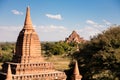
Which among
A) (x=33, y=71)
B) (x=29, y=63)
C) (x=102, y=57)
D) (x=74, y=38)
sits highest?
(x=74, y=38)

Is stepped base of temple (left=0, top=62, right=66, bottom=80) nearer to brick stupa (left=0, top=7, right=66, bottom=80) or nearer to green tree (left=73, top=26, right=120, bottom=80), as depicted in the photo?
brick stupa (left=0, top=7, right=66, bottom=80)

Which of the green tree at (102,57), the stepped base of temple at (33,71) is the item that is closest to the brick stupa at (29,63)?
the stepped base of temple at (33,71)

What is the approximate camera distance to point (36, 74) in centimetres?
1752

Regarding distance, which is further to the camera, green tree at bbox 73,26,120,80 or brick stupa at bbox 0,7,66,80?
green tree at bbox 73,26,120,80

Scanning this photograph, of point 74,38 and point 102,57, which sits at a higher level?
point 74,38

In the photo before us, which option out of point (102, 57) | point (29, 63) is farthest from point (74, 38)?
point (29, 63)

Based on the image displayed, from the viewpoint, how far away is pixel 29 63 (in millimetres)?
18234

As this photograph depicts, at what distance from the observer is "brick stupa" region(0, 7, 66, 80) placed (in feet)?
57.6

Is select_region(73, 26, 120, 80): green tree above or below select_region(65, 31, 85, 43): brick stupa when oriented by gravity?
below

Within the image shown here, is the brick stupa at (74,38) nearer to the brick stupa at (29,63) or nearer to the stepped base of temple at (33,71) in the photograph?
the brick stupa at (29,63)

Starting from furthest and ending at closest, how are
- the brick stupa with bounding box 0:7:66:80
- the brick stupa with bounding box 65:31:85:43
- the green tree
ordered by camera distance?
the brick stupa with bounding box 65:31:85:43, the green tree, the brick stupa with bounding box 0:7:66:80

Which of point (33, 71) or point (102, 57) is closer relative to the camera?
point (33, 71)

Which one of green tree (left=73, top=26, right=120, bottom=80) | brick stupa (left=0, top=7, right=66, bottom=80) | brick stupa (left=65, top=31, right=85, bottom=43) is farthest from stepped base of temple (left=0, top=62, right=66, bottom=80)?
brick stupa (left=65, top=31, right=85, bottom=43)

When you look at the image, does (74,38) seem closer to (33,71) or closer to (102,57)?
(102,57)
